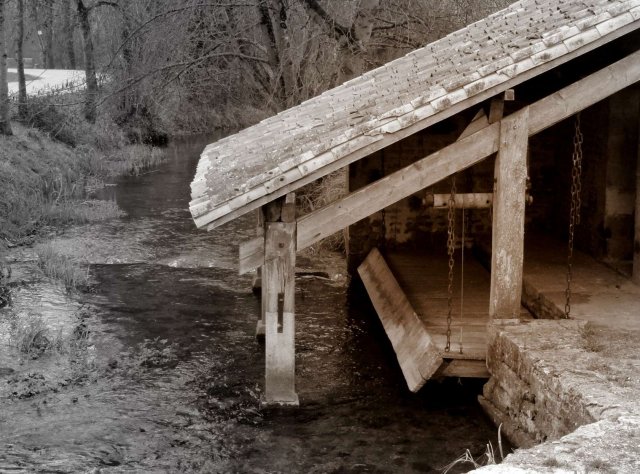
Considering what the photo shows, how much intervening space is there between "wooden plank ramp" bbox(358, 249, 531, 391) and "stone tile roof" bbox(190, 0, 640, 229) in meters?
1.90

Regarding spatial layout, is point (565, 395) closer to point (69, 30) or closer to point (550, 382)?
point (550, 382)

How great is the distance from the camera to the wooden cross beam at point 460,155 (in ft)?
23.9

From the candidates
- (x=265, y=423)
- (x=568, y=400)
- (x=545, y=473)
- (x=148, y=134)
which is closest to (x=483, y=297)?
(x=265, y=423)

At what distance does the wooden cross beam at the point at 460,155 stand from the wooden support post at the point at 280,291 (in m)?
0.14

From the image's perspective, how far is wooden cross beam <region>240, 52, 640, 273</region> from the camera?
728cm

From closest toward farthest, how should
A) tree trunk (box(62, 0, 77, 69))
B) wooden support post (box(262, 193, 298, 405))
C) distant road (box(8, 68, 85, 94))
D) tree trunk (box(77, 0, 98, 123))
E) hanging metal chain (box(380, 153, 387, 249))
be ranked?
wooden support post (box(262, 193, 298, 405)), hanging metal chain (box(380, 153, 387, 249)), tree trunk (box(77, 0, 98, 123)), distant road (box(8, 68, 85, 94)), tree trunk (box(62, 0, 77, 69))

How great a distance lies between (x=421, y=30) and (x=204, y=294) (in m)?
6.45

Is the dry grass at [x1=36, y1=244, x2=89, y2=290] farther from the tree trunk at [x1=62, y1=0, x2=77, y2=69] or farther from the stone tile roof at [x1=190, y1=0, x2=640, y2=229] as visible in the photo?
the tree trunk at [x1=62, y1=0, x2=77, y2=69]

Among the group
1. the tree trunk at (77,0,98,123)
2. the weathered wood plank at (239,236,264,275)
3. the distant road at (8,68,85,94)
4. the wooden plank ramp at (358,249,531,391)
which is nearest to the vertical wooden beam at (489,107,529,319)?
the wooden plank ramp at (358,249,531,391)

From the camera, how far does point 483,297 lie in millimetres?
9492

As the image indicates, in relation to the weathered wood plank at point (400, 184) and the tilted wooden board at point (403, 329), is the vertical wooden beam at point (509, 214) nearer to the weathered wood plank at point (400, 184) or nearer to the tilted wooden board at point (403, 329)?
the weathered wood plank at point (400, 184)

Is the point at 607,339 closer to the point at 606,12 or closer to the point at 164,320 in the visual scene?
the point at 606,12

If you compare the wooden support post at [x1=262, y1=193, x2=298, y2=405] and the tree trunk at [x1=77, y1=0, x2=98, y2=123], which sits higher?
the tree trunk at [x1=77, y1=0, x2=98, y2=123]

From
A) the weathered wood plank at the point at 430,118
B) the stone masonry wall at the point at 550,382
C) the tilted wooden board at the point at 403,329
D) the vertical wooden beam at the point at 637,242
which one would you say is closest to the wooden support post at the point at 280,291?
the weathered wood plank at the point at 430,118
